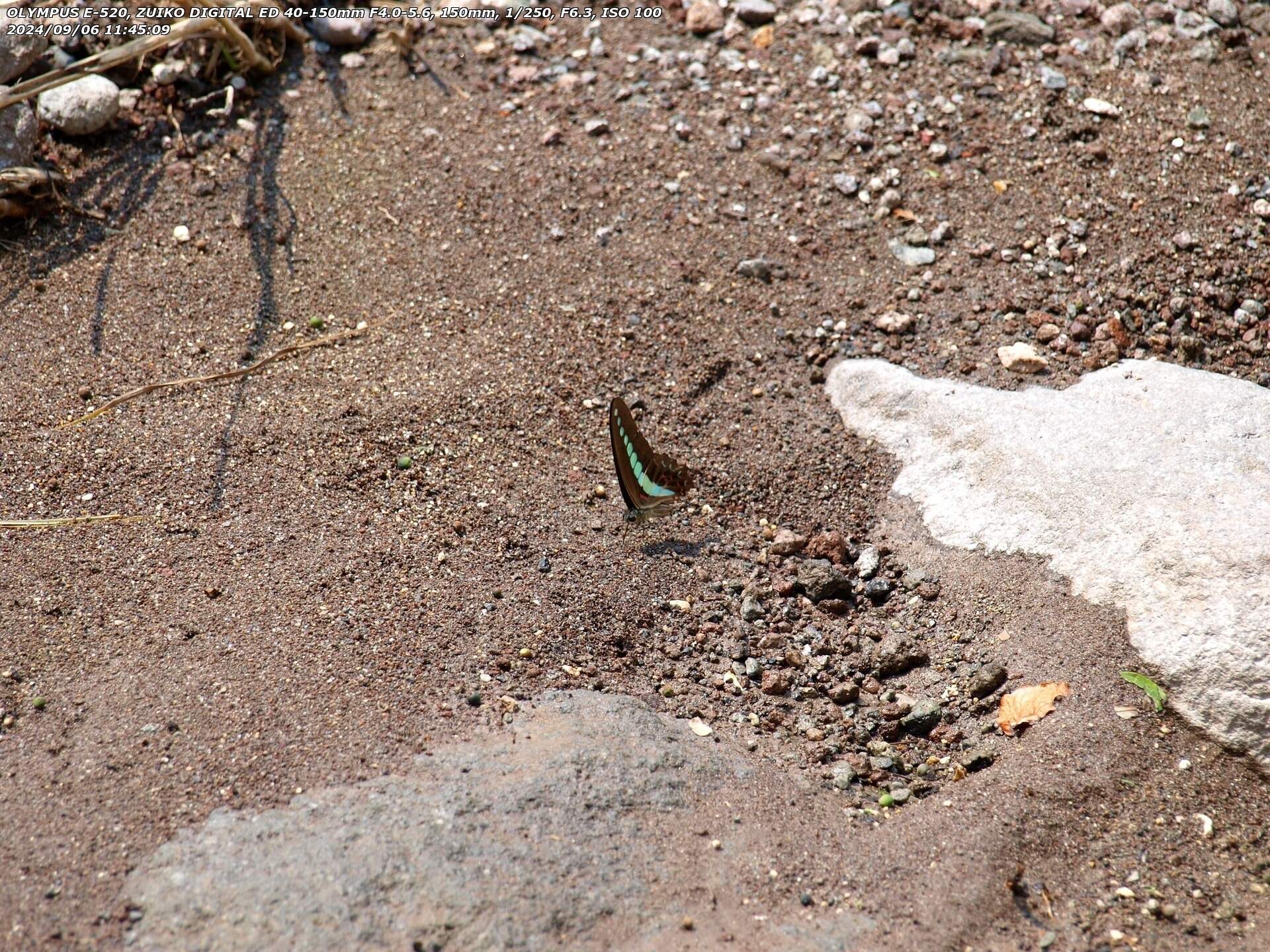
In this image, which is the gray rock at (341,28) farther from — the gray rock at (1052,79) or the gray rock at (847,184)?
the gray rock at (1052,79)

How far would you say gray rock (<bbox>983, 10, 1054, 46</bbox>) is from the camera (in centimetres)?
426

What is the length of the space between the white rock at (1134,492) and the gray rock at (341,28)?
107 inches

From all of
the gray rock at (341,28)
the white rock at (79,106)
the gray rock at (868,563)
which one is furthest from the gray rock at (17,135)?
the gray rock at (868,563)

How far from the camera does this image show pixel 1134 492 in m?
2.86

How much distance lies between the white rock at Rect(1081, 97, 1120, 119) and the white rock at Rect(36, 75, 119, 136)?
3.89 metres

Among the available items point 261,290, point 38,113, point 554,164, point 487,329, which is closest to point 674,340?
point 487,329

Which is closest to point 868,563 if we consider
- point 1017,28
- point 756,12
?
point 1017,28

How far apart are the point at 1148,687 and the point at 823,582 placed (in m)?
0.90

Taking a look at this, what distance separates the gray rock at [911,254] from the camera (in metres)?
3.82

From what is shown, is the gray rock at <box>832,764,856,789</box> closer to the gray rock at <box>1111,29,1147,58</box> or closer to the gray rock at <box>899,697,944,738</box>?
the gray rock at <box>899,697,944,738</box>

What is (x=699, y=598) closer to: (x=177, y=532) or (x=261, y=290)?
(x=177, y=532)

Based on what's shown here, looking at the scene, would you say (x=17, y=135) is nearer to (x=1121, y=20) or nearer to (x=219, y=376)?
(x=219, y=376)

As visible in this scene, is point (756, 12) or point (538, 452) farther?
point (756, 12)

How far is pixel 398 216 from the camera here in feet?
13.1
